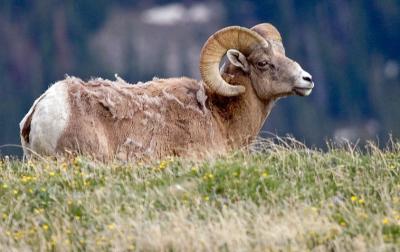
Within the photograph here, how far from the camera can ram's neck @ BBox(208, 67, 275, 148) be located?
1888 centimetres

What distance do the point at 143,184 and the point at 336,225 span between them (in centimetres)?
250

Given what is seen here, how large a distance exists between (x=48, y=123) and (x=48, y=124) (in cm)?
1

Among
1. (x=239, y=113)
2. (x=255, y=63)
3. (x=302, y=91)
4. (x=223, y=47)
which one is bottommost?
(x=239, y=113)

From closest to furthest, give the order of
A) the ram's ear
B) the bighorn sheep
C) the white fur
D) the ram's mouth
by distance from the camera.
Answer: the white fur → the bighorn sheep → the ram's mouth → the ram's ear

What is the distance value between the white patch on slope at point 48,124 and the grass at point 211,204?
120 cm

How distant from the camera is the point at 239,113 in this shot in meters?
19.1

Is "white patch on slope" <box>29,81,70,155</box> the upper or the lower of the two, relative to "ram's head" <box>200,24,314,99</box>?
lower

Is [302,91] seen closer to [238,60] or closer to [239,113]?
[239,113]

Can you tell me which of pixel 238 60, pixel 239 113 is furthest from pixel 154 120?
pixel 238 60

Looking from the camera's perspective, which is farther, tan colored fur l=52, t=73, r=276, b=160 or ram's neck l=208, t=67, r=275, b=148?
ram's neck l=208, t=67, r=275, b=148

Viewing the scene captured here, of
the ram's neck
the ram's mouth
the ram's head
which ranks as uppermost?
the ram's head

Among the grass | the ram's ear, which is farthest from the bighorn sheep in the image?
the grass

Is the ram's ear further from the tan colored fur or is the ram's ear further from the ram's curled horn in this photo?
the tan colored fur

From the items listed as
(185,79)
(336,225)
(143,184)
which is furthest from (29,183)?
(185,79)
